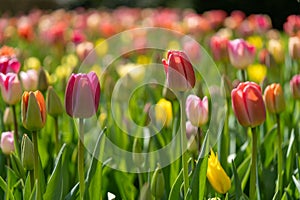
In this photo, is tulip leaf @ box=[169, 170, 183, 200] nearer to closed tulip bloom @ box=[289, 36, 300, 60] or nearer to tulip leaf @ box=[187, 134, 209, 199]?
tulip leaf @ box=[187, 134, 209, 199]

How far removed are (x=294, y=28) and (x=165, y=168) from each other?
6.23 feet

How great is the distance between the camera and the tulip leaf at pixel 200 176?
4.37ft

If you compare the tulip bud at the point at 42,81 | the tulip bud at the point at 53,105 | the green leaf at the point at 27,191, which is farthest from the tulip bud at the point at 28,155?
the tulip bud at the point at 42,81

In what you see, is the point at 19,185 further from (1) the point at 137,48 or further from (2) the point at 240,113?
(1) the point at 137,48

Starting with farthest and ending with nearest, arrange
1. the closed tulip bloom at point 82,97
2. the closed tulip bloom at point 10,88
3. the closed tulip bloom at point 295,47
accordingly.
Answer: the closed tulip bloom at point 295,47
the closed tulip bloom at point 10,88
the closed tulip bloom at point 82,97

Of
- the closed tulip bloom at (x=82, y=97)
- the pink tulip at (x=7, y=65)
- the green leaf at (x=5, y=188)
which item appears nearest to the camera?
the closed tulip bloom at (x=82, y=97)

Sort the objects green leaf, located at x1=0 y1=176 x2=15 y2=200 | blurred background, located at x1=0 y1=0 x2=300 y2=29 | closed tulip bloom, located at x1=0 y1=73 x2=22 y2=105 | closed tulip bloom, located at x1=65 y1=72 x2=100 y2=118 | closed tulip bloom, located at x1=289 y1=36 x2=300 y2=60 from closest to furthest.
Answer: closed tulip bloom, located at x1=65 y1=72 x2=100 y2=118 < green leaf, located at x1=0 y1=176 x2=15 y2=200 < closed tulip bloom, located at x1=0 y1=73 x2=22 y2=105 < closed tulip bloom, located at x1=289 y1=36 x2=300 y2=60 < blurred background, located at x1=0 y1=0 x2=300 y2=29

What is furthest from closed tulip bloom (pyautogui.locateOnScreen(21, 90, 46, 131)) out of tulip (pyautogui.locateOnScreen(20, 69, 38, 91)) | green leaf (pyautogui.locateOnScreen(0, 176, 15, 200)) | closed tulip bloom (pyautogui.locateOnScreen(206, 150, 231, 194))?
tulip (pyautogui.locateOnScreen(20, 69, 38, 91))

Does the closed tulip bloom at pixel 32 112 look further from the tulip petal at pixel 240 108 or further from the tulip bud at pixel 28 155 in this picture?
the tulip petal at pixel 240 108

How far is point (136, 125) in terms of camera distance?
2.00m

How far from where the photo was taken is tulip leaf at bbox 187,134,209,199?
1.33 metres

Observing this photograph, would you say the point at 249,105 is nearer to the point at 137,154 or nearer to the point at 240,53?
the point at 137,154

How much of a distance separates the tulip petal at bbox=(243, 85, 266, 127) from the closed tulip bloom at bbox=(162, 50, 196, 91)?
14cm

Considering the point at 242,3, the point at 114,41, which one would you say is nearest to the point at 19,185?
the point at 114,41
